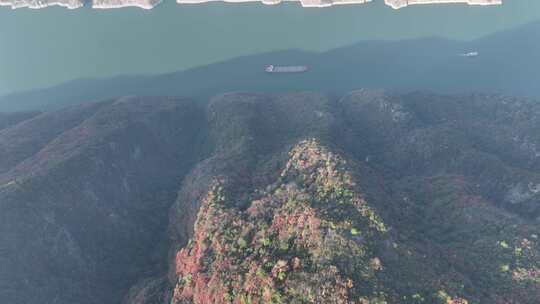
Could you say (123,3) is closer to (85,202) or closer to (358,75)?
(358,75)

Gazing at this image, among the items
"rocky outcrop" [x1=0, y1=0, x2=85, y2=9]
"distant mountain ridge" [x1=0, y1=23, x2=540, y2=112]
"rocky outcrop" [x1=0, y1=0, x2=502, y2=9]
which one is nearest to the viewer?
"distant mountain ridge" [x1=0, y1=23, x2=540, y2=112]

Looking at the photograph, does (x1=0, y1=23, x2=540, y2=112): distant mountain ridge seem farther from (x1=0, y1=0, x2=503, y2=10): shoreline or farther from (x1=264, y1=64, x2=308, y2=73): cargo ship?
(x1=0, y1=0, x2=503, y2=10): shoreline

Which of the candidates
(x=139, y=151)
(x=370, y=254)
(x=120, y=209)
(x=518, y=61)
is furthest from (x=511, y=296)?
(x=518, y=61)

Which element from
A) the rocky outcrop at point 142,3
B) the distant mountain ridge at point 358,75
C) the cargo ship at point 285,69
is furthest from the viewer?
the rocky outcrop at point 142,3

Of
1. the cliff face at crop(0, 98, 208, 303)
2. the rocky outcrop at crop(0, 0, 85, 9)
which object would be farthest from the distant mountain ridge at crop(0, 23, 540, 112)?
the rocky outcrop at crop(0, 0, 85, 9)

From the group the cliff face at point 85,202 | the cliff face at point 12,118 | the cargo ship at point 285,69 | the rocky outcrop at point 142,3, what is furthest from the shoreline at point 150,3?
the cliff face at point 85,202

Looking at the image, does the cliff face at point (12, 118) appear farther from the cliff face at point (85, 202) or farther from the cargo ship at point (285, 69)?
the cargo ship at point (285, 69)

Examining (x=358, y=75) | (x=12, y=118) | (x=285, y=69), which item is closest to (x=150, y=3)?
(x=285, y=69)
